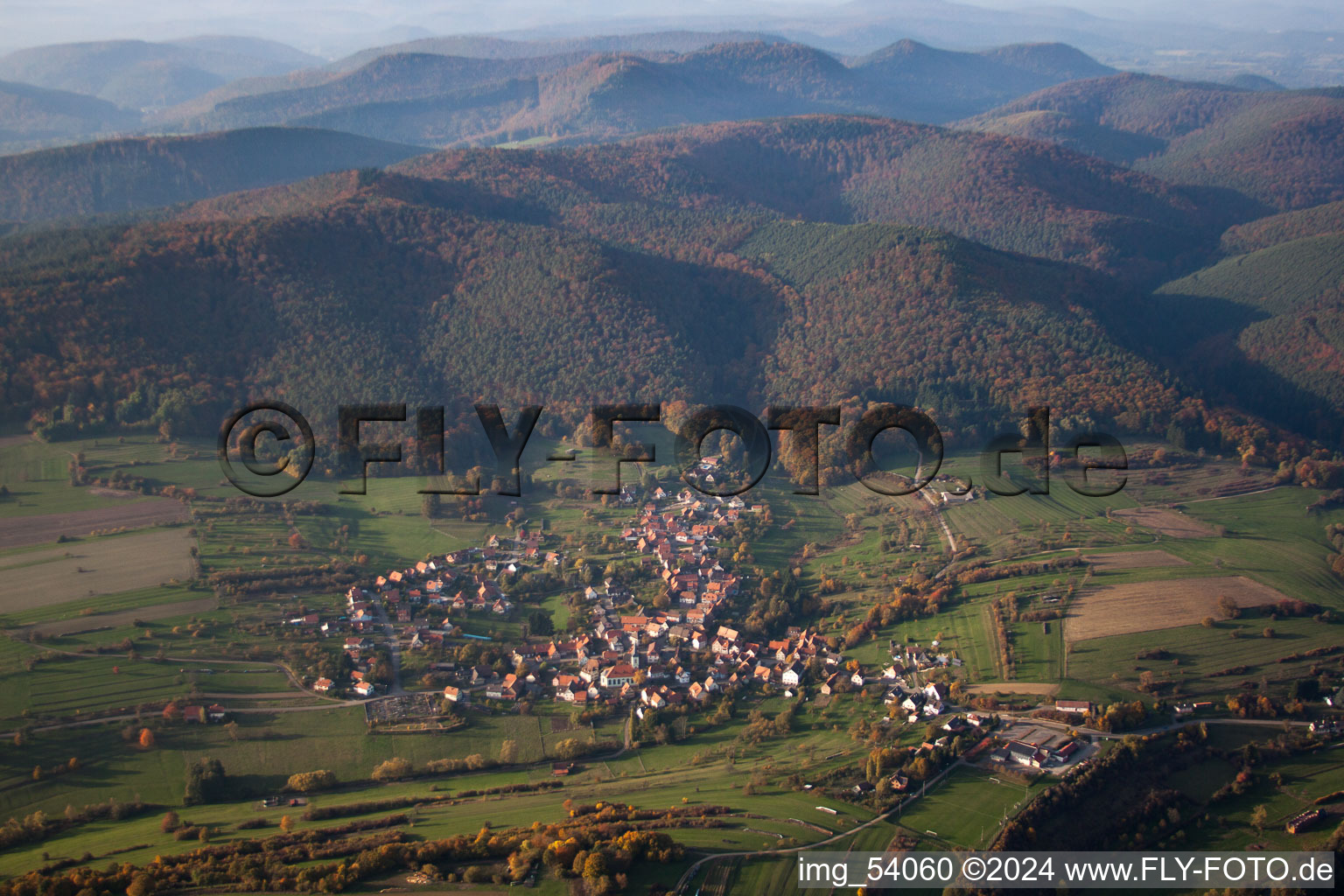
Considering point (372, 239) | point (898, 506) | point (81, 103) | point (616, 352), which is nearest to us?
point (898, 506)

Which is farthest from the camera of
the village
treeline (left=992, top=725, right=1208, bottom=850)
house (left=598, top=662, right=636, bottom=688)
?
house (left=598, top=662, right=636, bottom=688)

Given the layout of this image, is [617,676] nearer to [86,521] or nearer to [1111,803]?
[1111,803]

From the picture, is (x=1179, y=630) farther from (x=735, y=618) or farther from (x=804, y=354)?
(x=804, y=354)

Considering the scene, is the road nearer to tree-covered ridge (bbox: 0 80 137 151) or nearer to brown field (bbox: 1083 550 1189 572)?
brown field (bbox: 1083 550 1189 572)

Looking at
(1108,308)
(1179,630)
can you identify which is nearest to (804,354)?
(1108,308)

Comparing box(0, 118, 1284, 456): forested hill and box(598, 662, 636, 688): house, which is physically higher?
box(0, 118, 1284, 456): forested hill

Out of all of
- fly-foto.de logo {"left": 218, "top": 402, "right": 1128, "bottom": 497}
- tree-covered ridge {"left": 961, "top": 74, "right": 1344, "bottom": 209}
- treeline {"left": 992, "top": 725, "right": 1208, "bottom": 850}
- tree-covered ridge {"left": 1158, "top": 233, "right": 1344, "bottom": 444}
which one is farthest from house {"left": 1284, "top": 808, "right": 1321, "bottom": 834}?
tree-covered ridge {"left": 961, "top": 74, "right": 1344, "bottom": 209}
